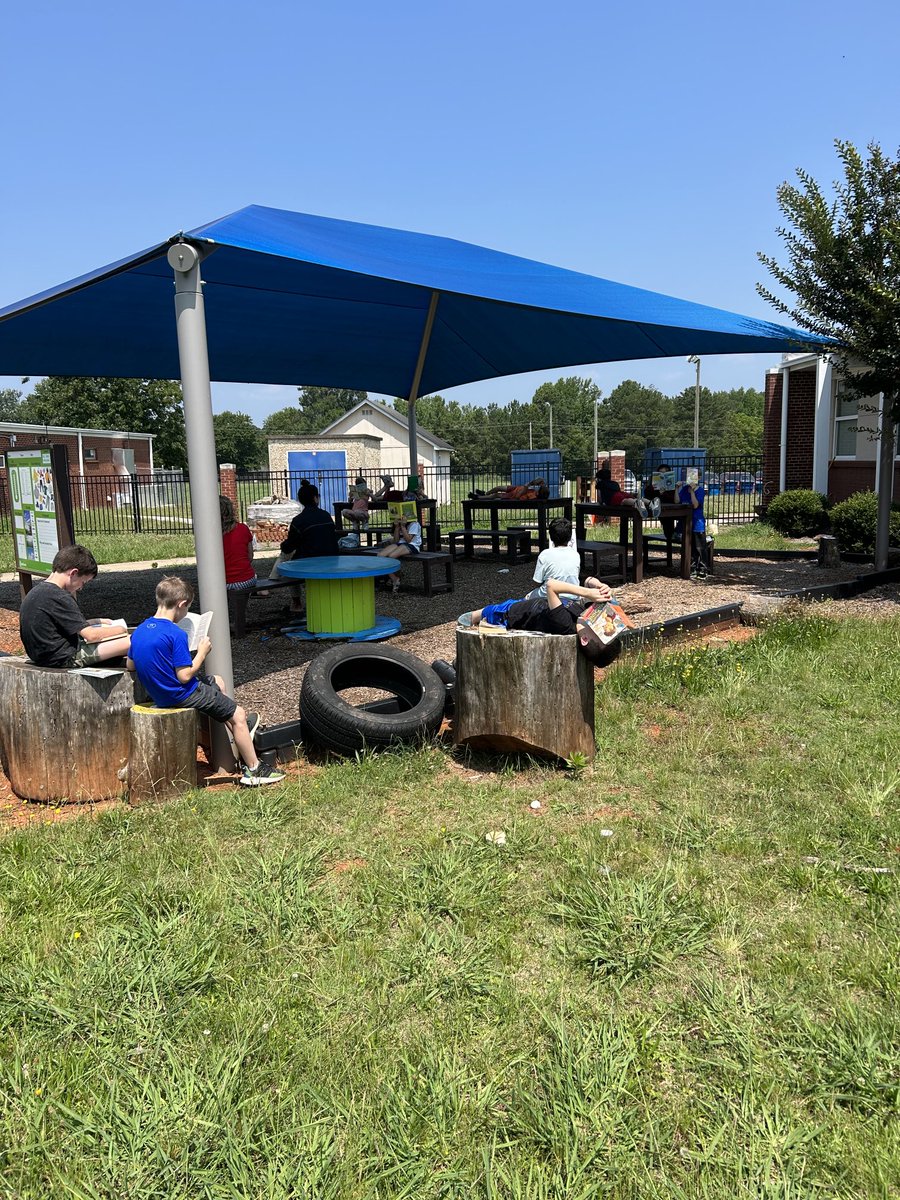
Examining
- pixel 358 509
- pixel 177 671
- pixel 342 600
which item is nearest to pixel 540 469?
pixel 358 509

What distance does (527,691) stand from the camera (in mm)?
4605

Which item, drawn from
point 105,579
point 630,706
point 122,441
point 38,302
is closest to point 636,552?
point 630,706

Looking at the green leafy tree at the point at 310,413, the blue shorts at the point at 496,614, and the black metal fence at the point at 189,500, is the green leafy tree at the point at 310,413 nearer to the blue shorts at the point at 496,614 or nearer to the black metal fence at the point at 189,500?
the black metal fence at the point at 189,500

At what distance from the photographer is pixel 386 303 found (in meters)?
10.8

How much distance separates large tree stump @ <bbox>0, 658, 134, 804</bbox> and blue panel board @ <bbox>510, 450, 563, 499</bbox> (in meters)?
24.1

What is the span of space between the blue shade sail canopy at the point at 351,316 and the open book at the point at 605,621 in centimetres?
269

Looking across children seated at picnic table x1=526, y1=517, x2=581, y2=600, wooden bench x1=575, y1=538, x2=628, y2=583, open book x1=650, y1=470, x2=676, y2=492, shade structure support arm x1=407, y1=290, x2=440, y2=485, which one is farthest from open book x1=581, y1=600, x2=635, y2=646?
shade structure support arm x1=407, y1=290, x2=440, y2=485

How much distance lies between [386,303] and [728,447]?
105240 millimetres

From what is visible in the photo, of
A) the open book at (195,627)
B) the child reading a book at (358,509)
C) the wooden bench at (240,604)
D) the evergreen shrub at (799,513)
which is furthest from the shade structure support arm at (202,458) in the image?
the evergreen shrub at (799,513)

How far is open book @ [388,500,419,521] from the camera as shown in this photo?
11773 mm

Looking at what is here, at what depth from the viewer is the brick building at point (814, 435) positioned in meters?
16.0

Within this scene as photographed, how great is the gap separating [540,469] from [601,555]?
20481 millimetres

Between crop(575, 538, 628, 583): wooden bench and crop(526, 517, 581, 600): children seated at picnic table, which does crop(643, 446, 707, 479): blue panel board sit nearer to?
crop(575, 538, 628, 583): wooden bench

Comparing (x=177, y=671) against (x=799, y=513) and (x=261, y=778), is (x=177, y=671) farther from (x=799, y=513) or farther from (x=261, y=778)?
(x=799, y=513)
